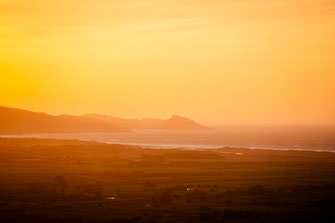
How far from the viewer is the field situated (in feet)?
139

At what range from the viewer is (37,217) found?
A: 4103 centimetres

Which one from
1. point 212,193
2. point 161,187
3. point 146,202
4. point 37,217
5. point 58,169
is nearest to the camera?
point 37,217

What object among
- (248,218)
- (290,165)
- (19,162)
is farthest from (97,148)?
(248,218)

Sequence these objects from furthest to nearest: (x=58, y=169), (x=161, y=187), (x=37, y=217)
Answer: (x=58, y=169) < (x=161, y=187) < (x=37, y=217)

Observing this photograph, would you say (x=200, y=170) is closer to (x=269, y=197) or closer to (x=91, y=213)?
(x=269, y=197)

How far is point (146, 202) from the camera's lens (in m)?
47.6

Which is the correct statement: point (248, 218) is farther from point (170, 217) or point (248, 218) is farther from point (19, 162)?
point (19, 162)

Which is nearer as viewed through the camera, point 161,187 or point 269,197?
point 269,197

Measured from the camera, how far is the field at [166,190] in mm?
42219

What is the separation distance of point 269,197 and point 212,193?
587cm

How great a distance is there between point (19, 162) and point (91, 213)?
45137 millimetres

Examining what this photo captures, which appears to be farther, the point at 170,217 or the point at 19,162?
the point at 19,162

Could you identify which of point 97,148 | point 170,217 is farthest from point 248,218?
point 97,148

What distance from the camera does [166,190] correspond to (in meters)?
54.6
